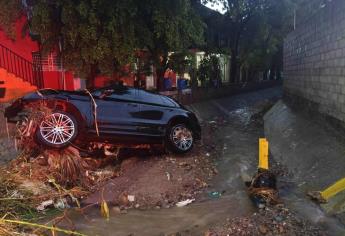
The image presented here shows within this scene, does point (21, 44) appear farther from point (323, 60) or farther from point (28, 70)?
point (323, 60)

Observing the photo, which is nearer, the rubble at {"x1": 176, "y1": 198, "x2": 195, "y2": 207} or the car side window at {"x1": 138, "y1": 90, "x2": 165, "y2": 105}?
the rubble at {"x1": 176, "y1": 198, "x2": 195, "y2": 207}

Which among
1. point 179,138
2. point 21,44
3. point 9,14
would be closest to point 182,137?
point 179,138

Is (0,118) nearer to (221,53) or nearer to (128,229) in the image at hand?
(128,229)

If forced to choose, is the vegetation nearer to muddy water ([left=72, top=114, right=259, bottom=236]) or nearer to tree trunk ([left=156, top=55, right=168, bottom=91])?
tree trunk ([left=156, top=55, right=168, bottom=91])

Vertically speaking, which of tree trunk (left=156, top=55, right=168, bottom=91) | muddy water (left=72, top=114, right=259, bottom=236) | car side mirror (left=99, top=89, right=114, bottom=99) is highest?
tree trunk (left=156, top=55, right=168, bottom=91)

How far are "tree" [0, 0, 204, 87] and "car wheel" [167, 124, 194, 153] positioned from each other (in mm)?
3755

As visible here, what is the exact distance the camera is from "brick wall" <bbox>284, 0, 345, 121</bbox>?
9312 mm

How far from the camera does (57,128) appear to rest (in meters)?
8.55

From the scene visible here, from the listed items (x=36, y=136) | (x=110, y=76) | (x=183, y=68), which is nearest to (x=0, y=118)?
(x=110, y=76)

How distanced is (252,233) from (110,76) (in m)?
9.16

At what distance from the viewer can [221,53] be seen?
24.4 metres

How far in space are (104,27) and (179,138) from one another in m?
4.44

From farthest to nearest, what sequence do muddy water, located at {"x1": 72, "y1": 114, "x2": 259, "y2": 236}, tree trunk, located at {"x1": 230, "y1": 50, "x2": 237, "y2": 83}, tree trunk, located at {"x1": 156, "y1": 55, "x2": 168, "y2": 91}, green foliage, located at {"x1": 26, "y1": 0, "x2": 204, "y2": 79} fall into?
tree trunk, located at {"x1": 230, "y1": 50, "x2": 237, "y2": 83} < tree trunk, located at {"x1": 156, "y1": 55, "x2": 168, "y2": 91} < green foliage, located at {"x1": 26, "y1": 0, "x2": 204, "y2": 79} < muddy water, located at {"x1": 72, "y1": 114, "x2": 259, "y2": 236}

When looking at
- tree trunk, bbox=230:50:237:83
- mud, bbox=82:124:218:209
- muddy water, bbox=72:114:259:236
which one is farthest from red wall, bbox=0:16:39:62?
tree trunk, bbox=230:50:237:83
